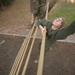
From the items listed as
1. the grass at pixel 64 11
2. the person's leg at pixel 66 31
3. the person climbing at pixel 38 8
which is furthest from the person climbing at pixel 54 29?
the grass at pixel 64 11

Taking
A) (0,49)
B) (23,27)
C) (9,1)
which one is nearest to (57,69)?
(0,49)

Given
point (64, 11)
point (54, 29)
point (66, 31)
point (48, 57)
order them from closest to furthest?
point (66, 31) → point (54, 29) → point (48, 57) → point (64, 11)

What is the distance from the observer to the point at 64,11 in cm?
645

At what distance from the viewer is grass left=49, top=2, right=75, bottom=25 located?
6.05 metres

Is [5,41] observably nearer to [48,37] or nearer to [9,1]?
[48,37]

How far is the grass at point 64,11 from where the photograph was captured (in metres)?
6.05

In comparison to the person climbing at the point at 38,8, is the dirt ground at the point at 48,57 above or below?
below

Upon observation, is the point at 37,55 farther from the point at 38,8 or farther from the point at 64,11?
the point at 64,11

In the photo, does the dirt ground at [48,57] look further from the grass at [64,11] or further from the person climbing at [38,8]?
the grass at [64,11]

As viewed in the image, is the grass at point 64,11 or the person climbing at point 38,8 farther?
the grass at point 64,11

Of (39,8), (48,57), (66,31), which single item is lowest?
(48,57)

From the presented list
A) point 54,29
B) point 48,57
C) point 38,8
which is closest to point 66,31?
point 54,29

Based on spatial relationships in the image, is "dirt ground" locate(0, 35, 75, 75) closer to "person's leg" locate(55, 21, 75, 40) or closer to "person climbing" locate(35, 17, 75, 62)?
"person climbing" locate(35, 17, 75, 62)

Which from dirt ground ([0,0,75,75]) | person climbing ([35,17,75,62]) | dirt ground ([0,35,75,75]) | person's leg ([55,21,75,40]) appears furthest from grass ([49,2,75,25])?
person's leg ([55,21,75,40])
